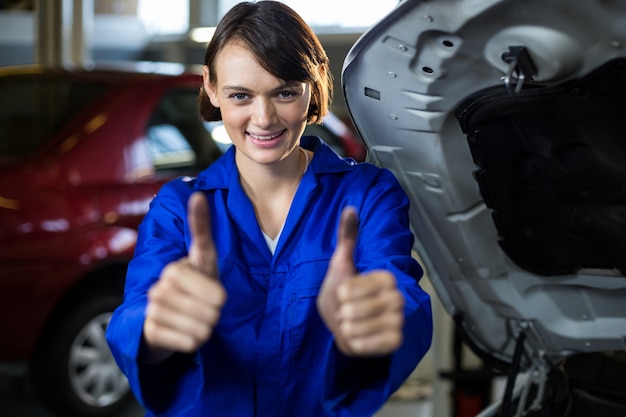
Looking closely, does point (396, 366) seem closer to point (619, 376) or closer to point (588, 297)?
point (588, 297)

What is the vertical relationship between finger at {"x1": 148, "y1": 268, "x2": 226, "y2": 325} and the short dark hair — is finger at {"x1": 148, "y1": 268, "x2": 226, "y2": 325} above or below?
below

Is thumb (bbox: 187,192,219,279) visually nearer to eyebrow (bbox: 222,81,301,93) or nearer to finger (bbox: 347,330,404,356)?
finger (bbox: 347,330,404,356)

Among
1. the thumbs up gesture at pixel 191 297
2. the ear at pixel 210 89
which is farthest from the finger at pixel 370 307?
the ear at pixel 210 89

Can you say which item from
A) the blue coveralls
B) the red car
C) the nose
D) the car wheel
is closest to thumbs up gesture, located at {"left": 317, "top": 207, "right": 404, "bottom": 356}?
the blue coveralls

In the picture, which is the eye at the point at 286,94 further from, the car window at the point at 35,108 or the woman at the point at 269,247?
the car window at the point at 35,108

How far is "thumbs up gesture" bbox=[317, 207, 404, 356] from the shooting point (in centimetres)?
118

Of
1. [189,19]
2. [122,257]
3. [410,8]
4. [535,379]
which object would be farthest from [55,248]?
[189,19]

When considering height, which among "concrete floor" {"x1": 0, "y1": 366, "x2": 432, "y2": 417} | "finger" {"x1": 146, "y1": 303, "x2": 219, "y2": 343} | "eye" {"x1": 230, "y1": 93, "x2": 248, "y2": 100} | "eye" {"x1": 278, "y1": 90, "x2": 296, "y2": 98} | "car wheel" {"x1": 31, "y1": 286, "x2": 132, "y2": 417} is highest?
"eye" {"x1": 278, "y1": 90, "x2": 296, "y2": 98}

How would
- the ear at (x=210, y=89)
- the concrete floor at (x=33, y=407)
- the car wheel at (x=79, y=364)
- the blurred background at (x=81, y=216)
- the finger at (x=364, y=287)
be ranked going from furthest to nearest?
the concrete floor at (x=33, y=407) → the car wheel at (x=79, y=364) → the blurred background at (x=81, y=216) → the ear at (x=210, y=89) → the finger at (x=364, y=287)

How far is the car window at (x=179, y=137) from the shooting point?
428cm

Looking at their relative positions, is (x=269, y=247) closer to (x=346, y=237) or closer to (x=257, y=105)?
(x=257, y=105)

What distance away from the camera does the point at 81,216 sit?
13.1 ft

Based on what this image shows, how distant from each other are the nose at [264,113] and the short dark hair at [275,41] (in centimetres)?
5

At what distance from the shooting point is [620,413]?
2.19 metres
